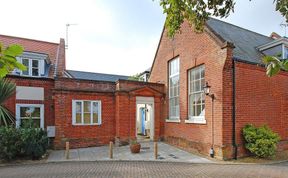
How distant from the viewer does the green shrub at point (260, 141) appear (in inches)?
435

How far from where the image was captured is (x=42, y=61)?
1698cm

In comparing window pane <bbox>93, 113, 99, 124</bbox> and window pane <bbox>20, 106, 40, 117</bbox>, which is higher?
window pane <bbox>20, 106, 40, 117</bbox>

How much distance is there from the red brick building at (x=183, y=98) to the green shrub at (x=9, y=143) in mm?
2869

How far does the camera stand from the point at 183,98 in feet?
48.5

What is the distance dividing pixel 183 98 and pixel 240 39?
5051 millimetres

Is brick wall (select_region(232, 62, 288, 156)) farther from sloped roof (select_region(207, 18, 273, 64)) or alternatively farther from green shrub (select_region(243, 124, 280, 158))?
sloped roof (select_region(207, 18, 273, 64))

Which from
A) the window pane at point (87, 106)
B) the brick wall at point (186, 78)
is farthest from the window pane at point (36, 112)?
the brick wall at point (186, 78)

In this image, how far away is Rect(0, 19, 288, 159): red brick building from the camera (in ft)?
38.1

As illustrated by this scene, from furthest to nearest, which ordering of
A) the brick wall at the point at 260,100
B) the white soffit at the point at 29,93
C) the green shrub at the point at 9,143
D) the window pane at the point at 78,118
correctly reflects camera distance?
the window pane at the point at 78,118, the white soffit at the point at 29,93, the brick wall at the point at 260,100, the green shrub at the point at 9,143

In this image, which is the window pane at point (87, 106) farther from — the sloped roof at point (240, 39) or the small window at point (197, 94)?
the sloped roof at point (240, 39)

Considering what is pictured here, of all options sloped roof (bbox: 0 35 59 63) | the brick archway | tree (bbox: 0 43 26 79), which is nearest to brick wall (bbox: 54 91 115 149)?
the brick archway

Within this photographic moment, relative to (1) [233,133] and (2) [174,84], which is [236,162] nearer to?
(1) [233,133]

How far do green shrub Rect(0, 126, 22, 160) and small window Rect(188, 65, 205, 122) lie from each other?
8850 millimetres

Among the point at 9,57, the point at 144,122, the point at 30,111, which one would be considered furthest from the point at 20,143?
the point at 144,122
